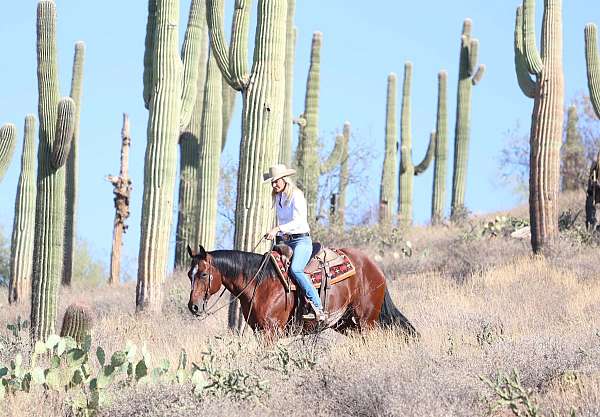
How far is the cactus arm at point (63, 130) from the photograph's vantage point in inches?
605

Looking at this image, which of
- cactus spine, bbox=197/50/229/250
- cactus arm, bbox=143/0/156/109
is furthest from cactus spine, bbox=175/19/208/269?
cactus arm, bbox=143/0/156/109

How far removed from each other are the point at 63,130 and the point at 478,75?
1928 cm

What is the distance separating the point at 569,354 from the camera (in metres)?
10.9

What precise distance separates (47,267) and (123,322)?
115 inches

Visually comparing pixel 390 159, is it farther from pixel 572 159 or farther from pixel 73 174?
pixel 73 174

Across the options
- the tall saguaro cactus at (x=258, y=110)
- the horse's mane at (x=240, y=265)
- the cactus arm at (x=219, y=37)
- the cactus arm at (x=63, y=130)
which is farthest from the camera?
the cactus arm at (x=219, y=37)

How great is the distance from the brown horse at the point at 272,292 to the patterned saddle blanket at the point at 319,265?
0.26ft

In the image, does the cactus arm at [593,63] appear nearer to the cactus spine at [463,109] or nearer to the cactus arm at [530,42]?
the cactus arm at [530,42]

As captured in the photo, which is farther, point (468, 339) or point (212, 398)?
point (468, 339)

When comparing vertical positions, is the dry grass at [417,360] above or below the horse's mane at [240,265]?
below

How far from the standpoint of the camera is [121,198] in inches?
1183

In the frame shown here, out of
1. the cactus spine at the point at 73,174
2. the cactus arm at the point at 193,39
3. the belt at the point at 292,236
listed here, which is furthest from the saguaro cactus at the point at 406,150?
the belt at the point at 292,236

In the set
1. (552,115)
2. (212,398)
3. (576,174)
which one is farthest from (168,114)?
(576,174)

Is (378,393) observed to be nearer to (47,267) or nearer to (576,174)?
(47,267)
